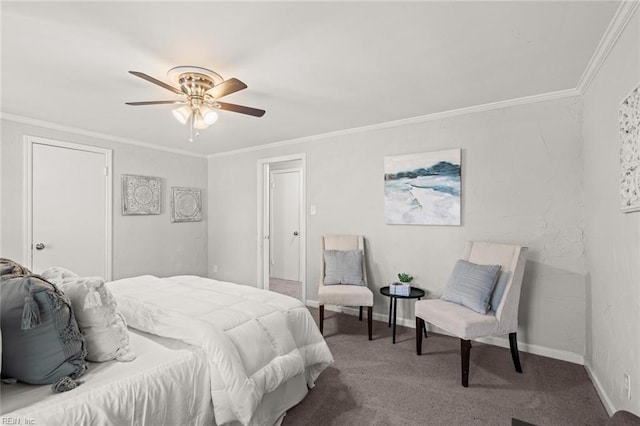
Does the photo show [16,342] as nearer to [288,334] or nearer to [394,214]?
[288,334]

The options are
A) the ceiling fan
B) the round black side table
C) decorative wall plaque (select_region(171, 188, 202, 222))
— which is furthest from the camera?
decorative wall plaque (select_region(171, 188, 202, 222))

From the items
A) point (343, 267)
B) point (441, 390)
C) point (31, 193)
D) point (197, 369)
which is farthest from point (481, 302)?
point (31, 193)

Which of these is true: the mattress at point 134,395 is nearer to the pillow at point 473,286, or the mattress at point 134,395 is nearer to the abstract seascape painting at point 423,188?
the pillow at point 473,286

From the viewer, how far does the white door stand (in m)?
6.01

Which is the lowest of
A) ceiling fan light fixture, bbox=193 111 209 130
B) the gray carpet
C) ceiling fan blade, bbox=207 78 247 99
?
the gray carpet

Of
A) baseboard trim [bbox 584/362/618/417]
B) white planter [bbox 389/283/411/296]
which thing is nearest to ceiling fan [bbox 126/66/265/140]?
white planter [bbox 389/283/411/296]

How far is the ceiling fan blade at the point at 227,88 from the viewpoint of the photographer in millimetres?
2033

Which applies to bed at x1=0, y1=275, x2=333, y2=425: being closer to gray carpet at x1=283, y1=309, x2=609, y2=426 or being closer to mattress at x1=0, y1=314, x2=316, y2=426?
mattress at x1=0, y1=314, x2=316, y2=426

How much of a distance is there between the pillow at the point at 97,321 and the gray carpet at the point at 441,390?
42.5 inches

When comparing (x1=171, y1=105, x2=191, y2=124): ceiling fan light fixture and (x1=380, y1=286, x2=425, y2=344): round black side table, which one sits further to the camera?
(x1=380, y1=286, x2=425, y2=344): round black side table

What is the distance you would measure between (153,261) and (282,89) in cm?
338

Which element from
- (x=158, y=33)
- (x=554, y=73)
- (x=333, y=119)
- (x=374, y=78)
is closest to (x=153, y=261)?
(x=333, y=119)

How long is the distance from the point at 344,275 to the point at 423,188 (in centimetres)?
130

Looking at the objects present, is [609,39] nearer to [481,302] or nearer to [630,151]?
[630,151]
